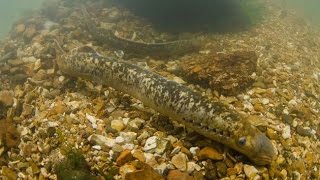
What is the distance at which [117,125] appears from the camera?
19.6 feet

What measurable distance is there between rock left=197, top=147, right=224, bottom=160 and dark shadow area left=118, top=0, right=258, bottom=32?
590 centimetres

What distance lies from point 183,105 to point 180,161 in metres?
0.85

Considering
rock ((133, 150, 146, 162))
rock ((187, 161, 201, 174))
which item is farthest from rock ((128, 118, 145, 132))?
rock ((187, 161, 201, 174))

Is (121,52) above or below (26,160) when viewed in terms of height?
above

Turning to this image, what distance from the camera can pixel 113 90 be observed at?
6957 mm

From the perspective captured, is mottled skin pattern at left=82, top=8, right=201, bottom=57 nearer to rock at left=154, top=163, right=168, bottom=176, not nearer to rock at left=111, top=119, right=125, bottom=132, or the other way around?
rock at left=111, top=119, right=125, bottom=132

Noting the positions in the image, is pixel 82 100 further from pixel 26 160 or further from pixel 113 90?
pixel 26 160

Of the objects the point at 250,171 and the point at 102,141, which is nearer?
the point at 250,171

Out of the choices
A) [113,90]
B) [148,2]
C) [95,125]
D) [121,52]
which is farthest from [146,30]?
[95,125]

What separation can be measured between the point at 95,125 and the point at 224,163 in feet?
7.41

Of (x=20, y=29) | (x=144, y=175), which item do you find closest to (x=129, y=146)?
(x=144, y=175)

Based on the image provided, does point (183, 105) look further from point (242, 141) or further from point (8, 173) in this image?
point (8, 173)

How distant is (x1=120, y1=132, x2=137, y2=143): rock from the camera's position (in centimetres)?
560

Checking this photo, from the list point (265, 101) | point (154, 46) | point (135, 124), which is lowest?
point (135, 124)
